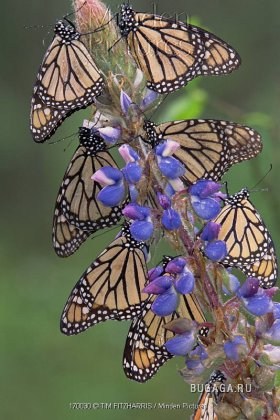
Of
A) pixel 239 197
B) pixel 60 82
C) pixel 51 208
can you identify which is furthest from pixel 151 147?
pixel 51 208

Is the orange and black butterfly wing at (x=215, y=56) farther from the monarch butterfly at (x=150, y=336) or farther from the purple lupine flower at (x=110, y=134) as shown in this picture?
the monarch butterfly at (x=150, y=336)

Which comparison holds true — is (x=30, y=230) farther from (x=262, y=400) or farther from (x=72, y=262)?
(x=262, y=400)

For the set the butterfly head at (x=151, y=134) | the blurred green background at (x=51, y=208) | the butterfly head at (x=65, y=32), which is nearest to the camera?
the butterfly head at (x=151, y=134)

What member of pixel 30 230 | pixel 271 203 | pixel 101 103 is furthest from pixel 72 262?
pixel 101 103

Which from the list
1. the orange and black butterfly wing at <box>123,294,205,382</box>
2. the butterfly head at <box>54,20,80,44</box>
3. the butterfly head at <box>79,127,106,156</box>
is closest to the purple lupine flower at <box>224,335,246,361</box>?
the orange and black butterfly wing at <box>123,294,205,382</box>

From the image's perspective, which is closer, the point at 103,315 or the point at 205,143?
the point at 205,143

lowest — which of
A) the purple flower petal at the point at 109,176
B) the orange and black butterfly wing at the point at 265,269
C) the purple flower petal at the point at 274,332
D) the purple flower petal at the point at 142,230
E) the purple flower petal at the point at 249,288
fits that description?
the purple flower petal at the point at 274,332

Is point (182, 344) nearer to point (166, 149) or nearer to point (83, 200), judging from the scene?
point (166, 149)

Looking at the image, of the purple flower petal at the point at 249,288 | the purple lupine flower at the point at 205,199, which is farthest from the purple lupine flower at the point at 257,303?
the purple lupine flower at the point at 205,199
